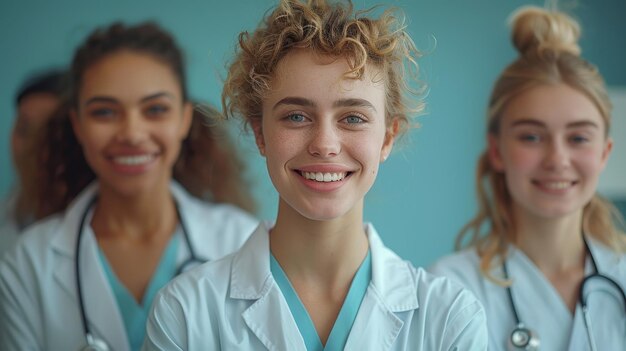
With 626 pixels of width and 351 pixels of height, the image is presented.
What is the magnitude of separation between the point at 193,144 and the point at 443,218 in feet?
3.43

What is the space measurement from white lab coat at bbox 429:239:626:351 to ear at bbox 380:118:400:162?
1.71ft

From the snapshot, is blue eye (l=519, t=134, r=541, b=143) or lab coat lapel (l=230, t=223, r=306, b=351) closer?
lab coat lapel (l=230, t=223, r=306, b=351)

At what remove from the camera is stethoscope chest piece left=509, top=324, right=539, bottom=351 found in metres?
1.82

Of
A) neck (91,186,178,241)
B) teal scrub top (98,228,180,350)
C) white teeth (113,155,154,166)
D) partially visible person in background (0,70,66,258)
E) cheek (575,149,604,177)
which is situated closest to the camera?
cheek (575,149,604,177)

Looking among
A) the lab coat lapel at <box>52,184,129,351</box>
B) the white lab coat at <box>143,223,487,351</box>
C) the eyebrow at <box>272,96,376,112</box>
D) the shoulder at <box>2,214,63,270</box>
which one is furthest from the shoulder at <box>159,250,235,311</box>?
the shoulder at <box>2,214,63,270</box>

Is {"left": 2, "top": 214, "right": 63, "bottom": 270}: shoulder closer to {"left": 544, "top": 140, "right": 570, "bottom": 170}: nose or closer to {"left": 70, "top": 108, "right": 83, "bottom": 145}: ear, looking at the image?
{"left": 70, "top": 108, "right": 83, "bottom": 145}: ear

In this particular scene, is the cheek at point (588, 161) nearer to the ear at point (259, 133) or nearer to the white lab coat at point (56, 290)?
the ear at point (259, 133)

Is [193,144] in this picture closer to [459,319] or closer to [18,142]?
[18,142]

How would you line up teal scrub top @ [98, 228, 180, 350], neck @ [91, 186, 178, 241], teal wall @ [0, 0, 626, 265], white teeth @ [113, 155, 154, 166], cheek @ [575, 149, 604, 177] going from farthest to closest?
teal wall @ [0, 0, 626, 265]
neck @ [91, 186, 178, 241]
white teeth @ [113, 155, 154, 166]
teal scrub top @ [98, 228, 180, 350]
cheek @ [575, 149, 604, 177]

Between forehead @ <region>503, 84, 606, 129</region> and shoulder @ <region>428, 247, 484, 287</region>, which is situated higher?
forehead @ <region>503, 84, 606, 129</region>

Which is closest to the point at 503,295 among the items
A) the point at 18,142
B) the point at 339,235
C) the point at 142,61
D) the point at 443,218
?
the point at 339,235

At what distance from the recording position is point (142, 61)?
2.21 m

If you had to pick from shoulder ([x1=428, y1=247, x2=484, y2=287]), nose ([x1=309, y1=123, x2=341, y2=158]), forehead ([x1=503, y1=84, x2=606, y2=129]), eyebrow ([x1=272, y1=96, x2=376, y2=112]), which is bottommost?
shoulder ([x1=428, y1=247, x2=484, y2=287])

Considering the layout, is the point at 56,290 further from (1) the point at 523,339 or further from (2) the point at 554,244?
(2) the point at 554,244
